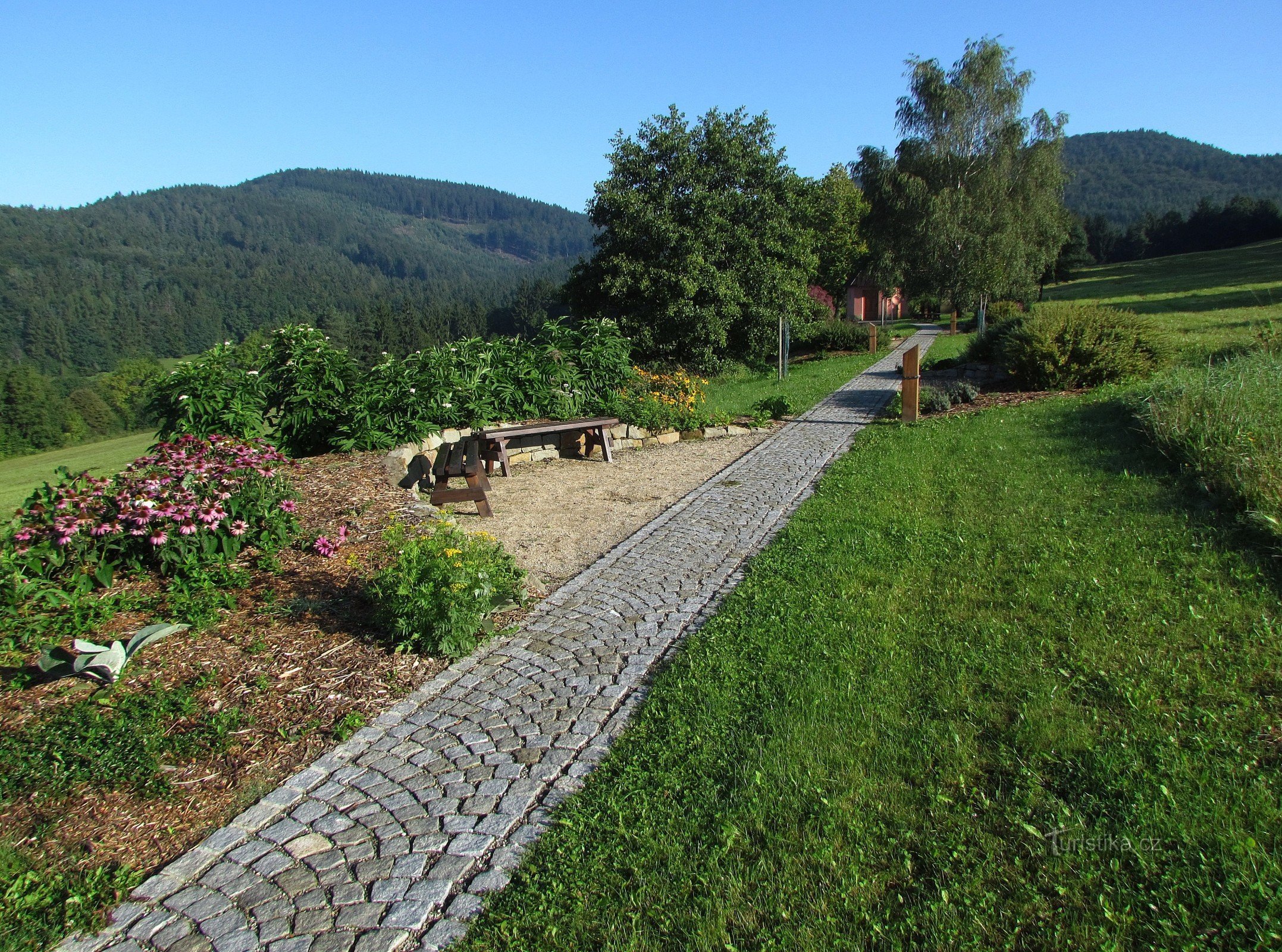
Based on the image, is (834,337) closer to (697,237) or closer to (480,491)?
(697,237)

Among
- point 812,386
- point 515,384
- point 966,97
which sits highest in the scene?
point 966,97

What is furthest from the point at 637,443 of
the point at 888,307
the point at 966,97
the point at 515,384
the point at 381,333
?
the point at 381,333

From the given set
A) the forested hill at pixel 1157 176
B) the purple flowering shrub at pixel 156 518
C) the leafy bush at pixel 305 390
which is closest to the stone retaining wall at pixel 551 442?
the leafy bush at pixel 305 390

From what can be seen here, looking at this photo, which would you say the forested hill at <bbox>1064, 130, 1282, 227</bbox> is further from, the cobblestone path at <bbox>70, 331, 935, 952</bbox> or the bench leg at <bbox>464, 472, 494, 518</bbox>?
the cobblestone path at <bbox>70, 331, 935, 952</bbox>

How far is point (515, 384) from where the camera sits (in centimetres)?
996

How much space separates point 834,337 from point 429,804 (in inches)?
1020

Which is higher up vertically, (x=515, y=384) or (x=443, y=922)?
(x=515, y=384)

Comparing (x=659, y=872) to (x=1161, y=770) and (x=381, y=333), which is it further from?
(x=381, y=333)

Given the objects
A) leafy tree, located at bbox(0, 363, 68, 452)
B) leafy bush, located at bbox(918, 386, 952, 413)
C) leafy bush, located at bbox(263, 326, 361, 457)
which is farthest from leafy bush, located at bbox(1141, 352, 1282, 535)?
leafy tree, located at bbox(0, 363, 68, 452)

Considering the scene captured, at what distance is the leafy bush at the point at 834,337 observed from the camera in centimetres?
2658

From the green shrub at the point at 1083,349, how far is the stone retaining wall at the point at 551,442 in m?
5.03

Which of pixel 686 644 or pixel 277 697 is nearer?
pixel 277 697

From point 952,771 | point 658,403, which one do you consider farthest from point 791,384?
point 952,771

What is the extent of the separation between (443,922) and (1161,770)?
8.47 ft
